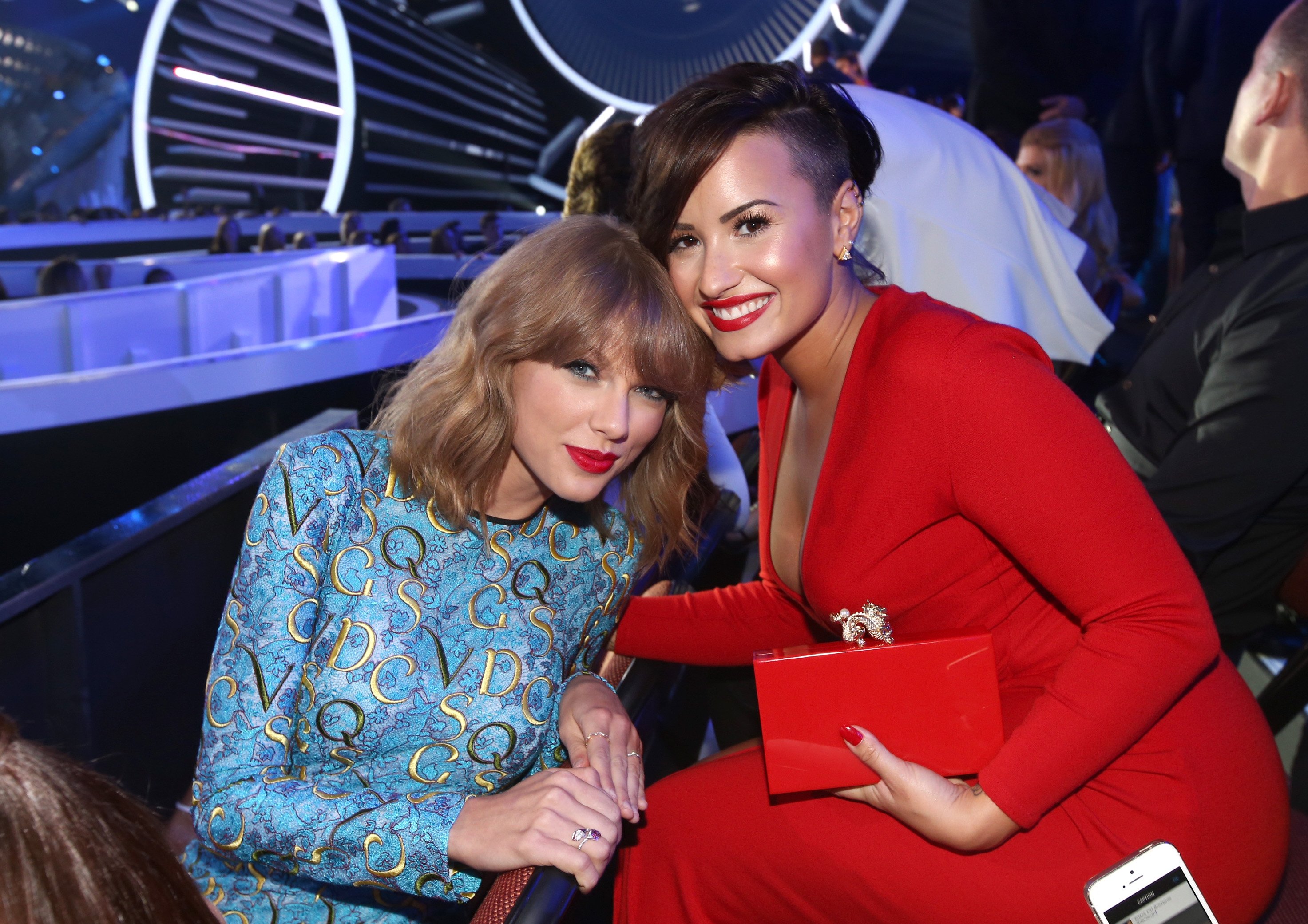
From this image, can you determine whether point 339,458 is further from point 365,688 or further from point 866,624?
point 866,624

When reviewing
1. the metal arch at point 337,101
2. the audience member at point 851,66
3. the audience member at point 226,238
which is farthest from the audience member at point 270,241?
the audience member at point 851,66

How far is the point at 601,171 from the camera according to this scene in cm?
250

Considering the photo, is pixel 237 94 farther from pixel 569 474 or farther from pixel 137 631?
pixel 569 474

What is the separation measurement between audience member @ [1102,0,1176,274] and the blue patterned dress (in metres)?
4.33

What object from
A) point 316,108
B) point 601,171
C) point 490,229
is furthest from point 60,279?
point 316,108

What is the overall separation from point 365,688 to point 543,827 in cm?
38

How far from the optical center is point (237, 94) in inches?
352

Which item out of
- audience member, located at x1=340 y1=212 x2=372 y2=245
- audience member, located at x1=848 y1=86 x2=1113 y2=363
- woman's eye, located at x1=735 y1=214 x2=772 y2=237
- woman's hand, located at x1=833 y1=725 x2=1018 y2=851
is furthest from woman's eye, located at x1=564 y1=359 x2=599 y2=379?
audience member, located at x1=340 y1=212 x2=372 y2=245

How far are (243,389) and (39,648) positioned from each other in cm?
243

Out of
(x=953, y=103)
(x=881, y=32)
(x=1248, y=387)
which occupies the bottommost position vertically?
(x=1248, y=387)

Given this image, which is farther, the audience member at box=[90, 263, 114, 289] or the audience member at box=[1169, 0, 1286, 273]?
the audience member at box=[90, 263, 114, 289]

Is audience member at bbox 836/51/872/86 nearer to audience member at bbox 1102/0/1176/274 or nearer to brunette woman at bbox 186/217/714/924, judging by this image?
audience member at bbox 1102/0/1176/274

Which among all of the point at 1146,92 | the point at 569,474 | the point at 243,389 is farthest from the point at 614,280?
the point at 1146,92

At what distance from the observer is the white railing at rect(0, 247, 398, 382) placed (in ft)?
14.0
